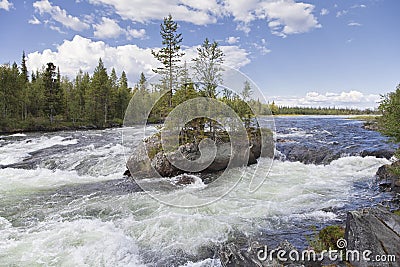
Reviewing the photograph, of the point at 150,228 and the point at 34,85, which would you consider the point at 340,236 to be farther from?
the point at 34,85

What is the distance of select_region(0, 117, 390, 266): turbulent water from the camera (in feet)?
24.8

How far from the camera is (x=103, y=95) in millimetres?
57281

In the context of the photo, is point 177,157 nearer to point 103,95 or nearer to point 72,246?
point 72,246

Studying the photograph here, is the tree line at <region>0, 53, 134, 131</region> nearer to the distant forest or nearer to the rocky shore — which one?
the distant forest

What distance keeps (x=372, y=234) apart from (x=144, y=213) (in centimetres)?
735

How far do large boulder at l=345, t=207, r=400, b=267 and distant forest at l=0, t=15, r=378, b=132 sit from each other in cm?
670

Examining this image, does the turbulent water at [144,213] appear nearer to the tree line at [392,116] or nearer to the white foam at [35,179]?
the white foam at [35,179]

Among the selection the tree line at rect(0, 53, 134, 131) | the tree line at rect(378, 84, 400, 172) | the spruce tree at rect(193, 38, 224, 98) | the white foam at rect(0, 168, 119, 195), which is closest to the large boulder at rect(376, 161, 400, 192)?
the tree line at rect(378, 84, 400, 172)

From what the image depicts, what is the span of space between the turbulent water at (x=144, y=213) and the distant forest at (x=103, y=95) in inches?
184

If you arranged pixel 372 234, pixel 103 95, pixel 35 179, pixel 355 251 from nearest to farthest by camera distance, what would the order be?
pixel 372 234
pixel 355 251
pixel 35 179
pixel 103 95

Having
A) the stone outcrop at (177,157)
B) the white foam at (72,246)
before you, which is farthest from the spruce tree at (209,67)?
the white foam at (72,246)

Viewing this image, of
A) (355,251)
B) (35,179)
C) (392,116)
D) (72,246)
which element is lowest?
(72,246)

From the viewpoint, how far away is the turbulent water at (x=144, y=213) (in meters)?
7.57

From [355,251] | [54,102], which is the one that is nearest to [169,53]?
[355,251]
